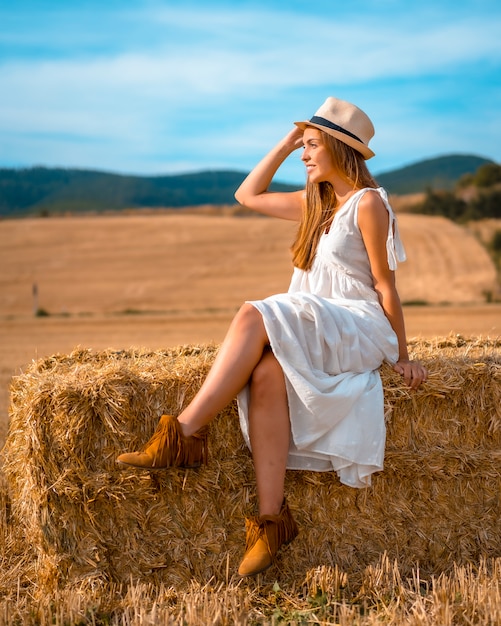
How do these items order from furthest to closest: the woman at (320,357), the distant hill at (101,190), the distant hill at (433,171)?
the distant hill at (433,171)
the distant hill at (101,190)
the woman at (320,357)

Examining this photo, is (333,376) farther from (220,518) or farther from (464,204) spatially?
(464,204)

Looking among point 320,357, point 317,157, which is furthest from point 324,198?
point 320,357

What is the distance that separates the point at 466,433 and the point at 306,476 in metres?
0.83

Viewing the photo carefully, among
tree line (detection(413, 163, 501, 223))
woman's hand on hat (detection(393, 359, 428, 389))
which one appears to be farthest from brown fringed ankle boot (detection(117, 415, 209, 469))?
tree line (detection(413, 163, 501, 223))

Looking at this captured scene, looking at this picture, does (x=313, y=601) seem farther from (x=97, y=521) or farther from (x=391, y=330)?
(x=391, y=330)

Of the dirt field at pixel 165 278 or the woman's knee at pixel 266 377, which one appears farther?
the dirt field at pixel 165 278

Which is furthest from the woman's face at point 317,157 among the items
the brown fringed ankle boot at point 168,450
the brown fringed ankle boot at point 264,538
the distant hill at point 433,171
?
the distant hill at point 433,171

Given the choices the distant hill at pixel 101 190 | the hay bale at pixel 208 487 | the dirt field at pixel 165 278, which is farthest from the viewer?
the distant hill at pixel 101 190

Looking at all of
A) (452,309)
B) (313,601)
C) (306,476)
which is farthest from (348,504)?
(452,309)

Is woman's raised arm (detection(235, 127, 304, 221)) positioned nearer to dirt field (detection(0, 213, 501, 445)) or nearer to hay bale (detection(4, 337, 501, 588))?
hay bale (detection(4, 337, 501, 588))

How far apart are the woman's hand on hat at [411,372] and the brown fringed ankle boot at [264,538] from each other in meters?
0.79

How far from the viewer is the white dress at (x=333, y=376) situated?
11.4 ft

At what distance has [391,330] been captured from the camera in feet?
12.4

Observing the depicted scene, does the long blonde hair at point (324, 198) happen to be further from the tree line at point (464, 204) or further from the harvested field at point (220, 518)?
the tree line at point (464, 204)
